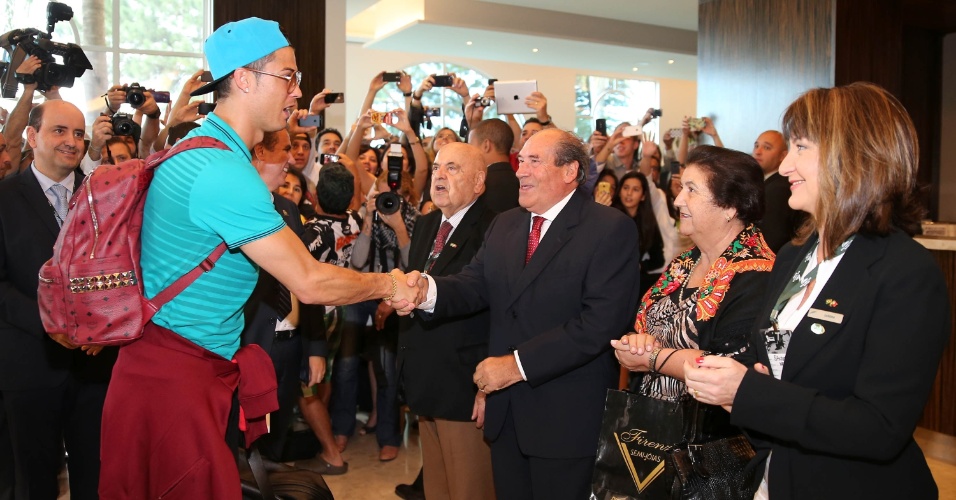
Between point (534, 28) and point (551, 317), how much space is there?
1197cm

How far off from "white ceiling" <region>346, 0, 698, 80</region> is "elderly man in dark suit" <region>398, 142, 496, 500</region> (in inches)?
362

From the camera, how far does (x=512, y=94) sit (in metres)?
5.68

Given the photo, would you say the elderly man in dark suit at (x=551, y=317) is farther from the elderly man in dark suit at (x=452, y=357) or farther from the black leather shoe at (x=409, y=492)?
the black leather shoe at (x=409, y=492)

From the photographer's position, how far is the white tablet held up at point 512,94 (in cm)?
565

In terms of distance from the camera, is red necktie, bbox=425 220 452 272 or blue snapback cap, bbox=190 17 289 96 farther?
red necktie, bbox=425 220 452 272

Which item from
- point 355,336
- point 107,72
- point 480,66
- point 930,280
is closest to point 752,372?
point 930,280

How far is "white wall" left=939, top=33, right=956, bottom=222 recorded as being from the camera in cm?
888

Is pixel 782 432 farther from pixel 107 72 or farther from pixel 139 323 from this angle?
pixel 107 72

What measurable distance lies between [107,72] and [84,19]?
58 centimetres

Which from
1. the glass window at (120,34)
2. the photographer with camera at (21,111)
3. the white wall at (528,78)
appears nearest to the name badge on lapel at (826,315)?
the photographer with camera at (21,111)

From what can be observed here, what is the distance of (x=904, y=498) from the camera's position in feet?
5.34

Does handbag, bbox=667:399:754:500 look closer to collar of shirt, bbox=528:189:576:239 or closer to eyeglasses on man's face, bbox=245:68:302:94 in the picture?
collar of shirt, bbox=528:189:576:239

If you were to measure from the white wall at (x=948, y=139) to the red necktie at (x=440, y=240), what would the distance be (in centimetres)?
767

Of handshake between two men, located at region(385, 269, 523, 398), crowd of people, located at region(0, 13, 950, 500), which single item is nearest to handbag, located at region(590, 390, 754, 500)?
crowd of people, located at region(0, 13, 950, 500)
